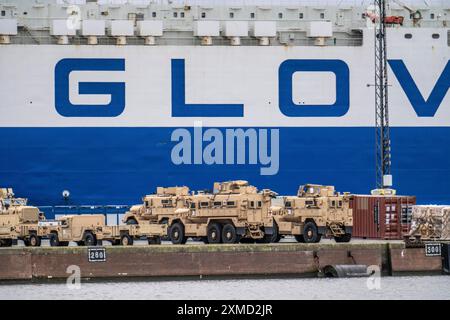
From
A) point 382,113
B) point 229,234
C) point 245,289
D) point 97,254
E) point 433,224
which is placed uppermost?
point 382,113

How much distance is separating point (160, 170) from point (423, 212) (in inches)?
553

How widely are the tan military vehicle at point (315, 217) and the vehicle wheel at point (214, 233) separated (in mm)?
2157

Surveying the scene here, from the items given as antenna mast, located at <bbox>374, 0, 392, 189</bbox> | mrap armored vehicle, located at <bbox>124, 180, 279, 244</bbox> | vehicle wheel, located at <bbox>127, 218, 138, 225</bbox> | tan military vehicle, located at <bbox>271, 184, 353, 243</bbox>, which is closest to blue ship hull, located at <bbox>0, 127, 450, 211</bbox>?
antenna mast, located at <bbox>374, 0, 392, 189</bbox>

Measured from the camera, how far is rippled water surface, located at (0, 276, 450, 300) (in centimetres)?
3853

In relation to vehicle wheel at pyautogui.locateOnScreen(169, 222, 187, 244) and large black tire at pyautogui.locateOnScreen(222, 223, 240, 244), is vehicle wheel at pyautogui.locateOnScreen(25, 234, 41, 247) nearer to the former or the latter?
vehicle wheel at pyautogui.locateOnScreen(169, 222, 187, 244)

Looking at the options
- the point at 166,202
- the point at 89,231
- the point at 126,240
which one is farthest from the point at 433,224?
the point at 89,231

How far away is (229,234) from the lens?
4616 centimetres

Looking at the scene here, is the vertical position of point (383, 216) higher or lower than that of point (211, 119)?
lower

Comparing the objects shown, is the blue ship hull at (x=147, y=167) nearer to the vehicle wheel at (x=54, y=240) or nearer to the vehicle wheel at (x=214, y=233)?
the vehicle wheel at (x=54, y=240)

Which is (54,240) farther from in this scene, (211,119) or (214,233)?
(211,119)

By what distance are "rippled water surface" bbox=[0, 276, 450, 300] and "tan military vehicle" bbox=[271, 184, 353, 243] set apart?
182 inches

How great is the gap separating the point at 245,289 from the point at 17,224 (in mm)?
10183

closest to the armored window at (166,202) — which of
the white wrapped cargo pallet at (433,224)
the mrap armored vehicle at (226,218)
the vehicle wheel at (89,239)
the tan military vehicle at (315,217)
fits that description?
the mrap armored vehicle at (226,218)
